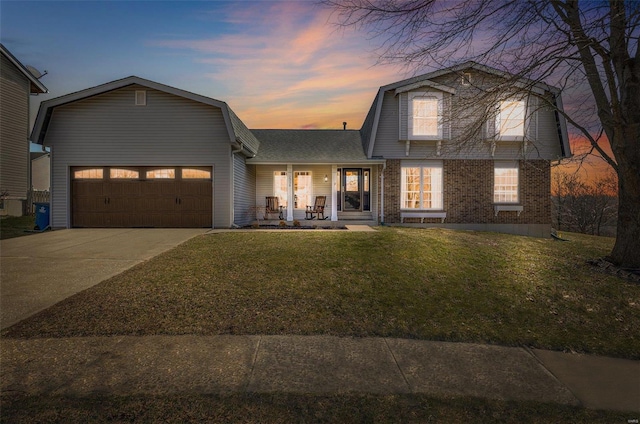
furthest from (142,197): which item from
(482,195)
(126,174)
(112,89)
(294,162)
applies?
(482,195)

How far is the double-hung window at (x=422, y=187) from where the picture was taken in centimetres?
1486

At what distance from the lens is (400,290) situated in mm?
5844

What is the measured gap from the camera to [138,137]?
42.1ft

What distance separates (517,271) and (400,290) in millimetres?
3165

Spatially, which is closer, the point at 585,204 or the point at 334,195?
the point at 334,195

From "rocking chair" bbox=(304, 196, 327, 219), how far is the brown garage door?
459cm

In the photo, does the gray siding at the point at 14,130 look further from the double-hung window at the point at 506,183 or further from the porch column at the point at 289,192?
the double-hung window at the point at 506,183

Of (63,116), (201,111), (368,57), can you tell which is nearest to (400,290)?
(368,57)

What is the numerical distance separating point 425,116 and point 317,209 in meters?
6.19

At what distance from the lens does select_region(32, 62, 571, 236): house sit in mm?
12789

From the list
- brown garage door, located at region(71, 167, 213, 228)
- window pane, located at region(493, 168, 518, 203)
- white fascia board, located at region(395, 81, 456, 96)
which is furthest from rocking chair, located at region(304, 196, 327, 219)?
window pane, located at region(493, 168, 518, 203)

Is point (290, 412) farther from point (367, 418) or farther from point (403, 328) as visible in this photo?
point (403, 328)

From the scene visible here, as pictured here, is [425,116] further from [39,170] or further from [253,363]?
[39,170]

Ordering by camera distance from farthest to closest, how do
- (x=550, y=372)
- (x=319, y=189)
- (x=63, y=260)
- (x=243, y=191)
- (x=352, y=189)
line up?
(x=319, y=189)
(x=352, y=189)
(x=243, y=191)
(x=63, y=260)
(x=550, y=372)
